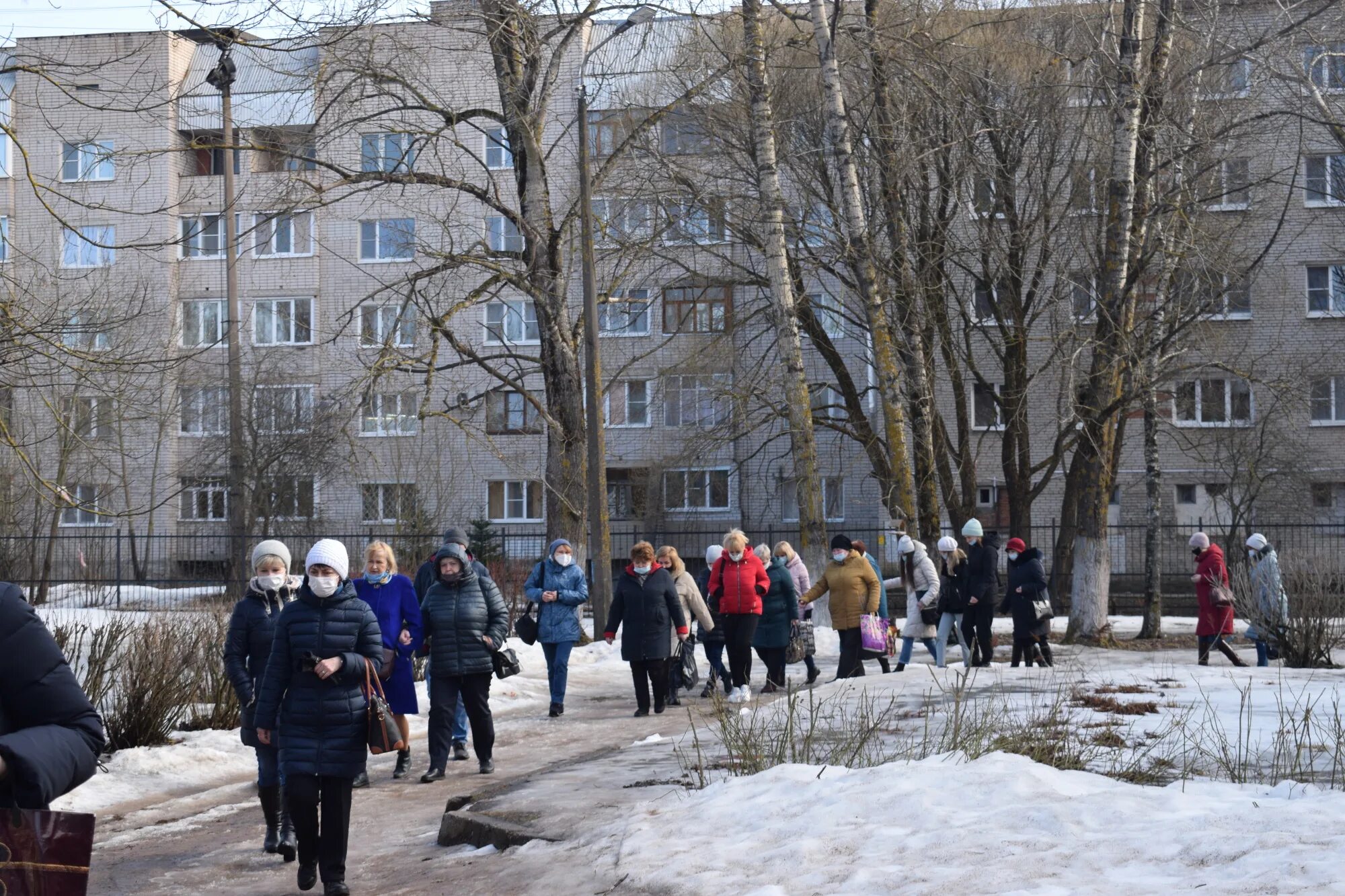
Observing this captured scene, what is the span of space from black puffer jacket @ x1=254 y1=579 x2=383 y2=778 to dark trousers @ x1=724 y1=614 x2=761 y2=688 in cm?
747

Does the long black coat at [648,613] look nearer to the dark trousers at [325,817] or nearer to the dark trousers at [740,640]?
the dark trousers at [740,640]

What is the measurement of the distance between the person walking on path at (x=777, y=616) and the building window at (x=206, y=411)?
28.9 meters

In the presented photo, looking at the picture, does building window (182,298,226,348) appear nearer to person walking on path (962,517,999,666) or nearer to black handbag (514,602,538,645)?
person walking on path (962,517,999,666)

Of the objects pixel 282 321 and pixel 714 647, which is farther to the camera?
pixel 282 321

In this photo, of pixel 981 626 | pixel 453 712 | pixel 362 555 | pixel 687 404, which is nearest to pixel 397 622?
pixel 453 712

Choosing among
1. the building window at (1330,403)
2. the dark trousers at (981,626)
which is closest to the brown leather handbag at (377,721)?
the dark trousers at (981,626)

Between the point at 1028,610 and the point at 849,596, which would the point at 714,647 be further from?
the point at 1028,610

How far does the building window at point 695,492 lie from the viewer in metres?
42.3

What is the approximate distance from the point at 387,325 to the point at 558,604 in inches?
1144

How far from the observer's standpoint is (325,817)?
7016 millimetres

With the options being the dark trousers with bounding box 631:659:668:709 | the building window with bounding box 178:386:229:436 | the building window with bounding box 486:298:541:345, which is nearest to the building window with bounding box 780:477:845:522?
the building window with bounding box 486:298:541:345

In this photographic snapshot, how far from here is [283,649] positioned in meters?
7.18

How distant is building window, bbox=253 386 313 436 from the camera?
38.9 metres

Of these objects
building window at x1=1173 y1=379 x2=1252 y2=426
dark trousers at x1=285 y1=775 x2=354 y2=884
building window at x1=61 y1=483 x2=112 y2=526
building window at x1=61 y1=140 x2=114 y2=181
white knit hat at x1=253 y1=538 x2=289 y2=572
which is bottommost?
dark trousers at x1=285 y1=775 x2=354 y2=884
